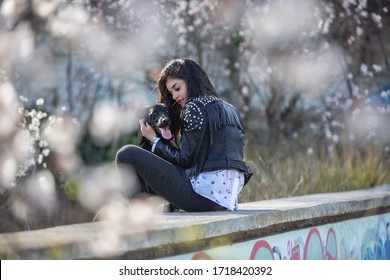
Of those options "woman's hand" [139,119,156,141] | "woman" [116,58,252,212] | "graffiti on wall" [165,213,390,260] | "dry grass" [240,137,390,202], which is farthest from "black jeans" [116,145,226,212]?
"dry grass" [240,137,390,202]

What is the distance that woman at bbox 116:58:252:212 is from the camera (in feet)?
10.6

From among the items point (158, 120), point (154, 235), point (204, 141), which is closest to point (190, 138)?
point (204, 141)

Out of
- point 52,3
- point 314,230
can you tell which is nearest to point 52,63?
point 52,3

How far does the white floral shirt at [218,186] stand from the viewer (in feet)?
10.8

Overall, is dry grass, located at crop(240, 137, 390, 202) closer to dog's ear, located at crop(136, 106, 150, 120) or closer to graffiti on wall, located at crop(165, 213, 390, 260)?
graffiti on wall, located at crop(165, 213, 390, 260)

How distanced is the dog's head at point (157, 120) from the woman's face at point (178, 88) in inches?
4.2

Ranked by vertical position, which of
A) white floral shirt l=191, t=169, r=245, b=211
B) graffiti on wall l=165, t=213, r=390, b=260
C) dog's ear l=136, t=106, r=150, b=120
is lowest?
graffiti on wall l=165, t=213, r=390, b=260

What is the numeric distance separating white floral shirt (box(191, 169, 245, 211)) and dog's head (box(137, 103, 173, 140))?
24 cm

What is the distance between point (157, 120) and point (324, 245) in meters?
1.07

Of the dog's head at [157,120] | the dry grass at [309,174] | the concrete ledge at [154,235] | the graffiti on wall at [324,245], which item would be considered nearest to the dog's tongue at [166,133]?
the dog's head at [157,120]

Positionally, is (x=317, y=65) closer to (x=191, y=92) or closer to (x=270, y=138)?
(x=270, y=138)

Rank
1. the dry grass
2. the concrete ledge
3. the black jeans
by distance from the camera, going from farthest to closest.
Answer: the dry grass → the black jeans → the concrete ledge

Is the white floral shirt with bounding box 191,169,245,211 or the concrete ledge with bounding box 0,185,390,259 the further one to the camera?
the white floral shirt with bounding box 191,169,245,211
